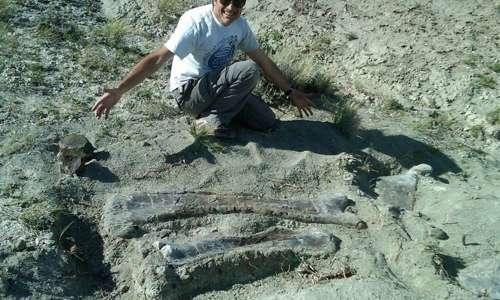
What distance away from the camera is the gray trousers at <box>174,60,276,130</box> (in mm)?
4852

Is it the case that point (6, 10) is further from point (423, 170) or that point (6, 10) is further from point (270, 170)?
point (423, 170)

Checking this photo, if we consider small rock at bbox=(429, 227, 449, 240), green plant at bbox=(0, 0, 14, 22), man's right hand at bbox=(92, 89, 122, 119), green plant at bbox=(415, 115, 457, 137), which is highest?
man's right hand at bbox=(92, 89, 122, 119)

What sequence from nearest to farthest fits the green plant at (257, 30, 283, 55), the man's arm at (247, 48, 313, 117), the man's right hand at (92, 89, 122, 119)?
the man's right hand at (92, 89, 122, 119)
the man's arm at (247, 48, 313, 117)
the green plant at (257, 30, 283, 55)

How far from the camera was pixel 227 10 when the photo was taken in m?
4.63

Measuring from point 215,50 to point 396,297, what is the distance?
2316mm

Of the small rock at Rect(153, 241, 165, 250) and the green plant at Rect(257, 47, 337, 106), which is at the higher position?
the green plant at Rect(257, 47, 337, 106)

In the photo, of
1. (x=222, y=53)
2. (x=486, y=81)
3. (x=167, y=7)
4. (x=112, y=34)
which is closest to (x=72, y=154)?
(x=222, y=53)

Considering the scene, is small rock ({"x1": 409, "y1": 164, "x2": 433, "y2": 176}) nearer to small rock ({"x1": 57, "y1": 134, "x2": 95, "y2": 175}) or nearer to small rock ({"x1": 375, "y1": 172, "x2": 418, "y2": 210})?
small rock ({"x1": 375, "y1": 172, "x2": 418, "y2": 210})

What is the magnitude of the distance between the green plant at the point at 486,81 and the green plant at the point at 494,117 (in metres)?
0.35

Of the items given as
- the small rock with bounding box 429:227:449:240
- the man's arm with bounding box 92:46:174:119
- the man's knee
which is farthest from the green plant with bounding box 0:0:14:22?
the small rock with bounding box 429:227:449:240

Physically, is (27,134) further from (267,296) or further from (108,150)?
(267,296)

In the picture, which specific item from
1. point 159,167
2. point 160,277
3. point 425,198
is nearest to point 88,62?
point 159,167

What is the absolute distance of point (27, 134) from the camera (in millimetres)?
4773

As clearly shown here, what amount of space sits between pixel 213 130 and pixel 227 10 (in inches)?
37.9
